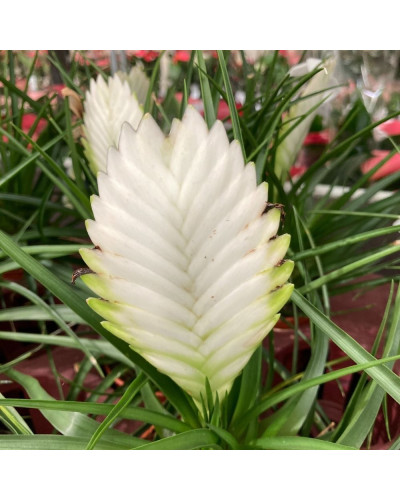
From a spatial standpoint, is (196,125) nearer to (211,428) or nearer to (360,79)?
(211,428)

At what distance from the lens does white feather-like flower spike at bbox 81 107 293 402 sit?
200mm

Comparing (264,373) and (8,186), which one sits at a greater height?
(8,186)

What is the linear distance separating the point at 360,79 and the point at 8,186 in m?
0.53

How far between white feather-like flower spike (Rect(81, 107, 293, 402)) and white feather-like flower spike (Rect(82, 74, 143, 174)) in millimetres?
142

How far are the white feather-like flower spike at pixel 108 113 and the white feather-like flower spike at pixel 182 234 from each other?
Result: 0.14 metres

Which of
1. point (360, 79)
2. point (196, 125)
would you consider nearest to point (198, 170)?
point (196, 125)

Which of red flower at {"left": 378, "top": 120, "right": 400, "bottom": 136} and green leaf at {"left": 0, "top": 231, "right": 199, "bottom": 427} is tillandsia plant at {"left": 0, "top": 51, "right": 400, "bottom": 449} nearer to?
green leaf at {"left": 0, "top": 231, "right": 199, "bottom": 427}

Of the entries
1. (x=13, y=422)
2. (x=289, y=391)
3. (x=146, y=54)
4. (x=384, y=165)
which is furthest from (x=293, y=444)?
(x=146, y=54)

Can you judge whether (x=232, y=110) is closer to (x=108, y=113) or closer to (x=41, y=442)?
(x=108, y=113)

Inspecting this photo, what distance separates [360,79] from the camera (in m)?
0.78

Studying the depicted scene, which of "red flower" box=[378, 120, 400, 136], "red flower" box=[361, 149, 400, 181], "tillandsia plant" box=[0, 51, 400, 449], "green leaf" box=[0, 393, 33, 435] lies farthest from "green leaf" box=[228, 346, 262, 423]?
"red flower" box=[378, 120, 400, 136]

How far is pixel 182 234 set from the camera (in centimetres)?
20

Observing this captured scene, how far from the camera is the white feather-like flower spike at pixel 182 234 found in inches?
7.9

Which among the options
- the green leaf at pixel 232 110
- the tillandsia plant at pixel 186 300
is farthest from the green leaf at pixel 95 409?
the green leaf at pixel 232 110
